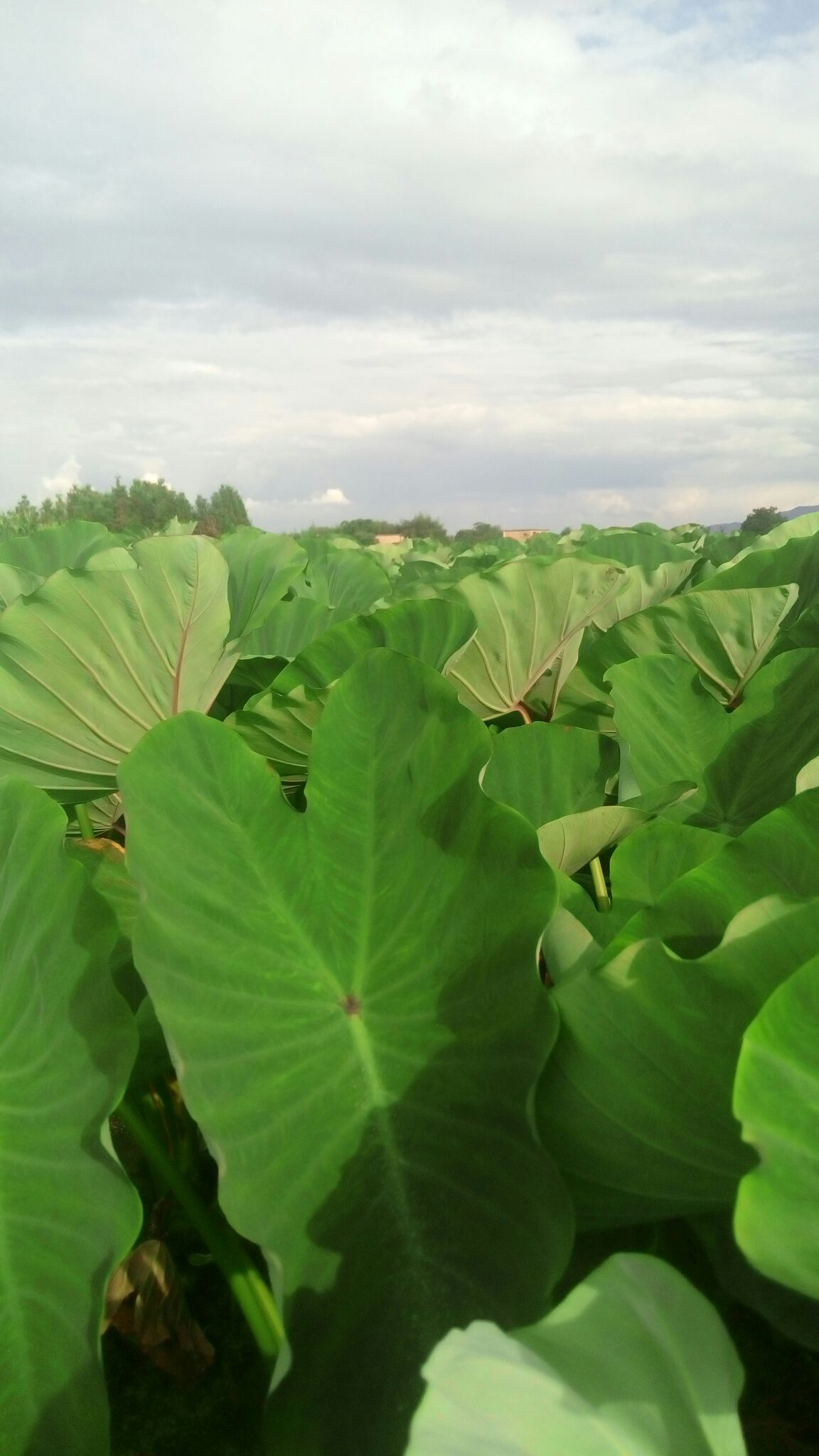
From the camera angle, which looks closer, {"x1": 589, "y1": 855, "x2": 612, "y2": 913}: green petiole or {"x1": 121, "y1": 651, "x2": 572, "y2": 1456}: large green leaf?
{"x1": 121, "y1": 651, "x2": 572, "y2": 1456}: large green leaf

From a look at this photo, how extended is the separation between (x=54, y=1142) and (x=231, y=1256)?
5.8 inches

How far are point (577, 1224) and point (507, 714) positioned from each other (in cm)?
65

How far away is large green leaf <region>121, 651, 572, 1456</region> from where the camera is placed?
0.35 meters

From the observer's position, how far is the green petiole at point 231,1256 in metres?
0.47

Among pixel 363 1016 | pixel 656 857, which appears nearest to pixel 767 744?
pixel 656 857

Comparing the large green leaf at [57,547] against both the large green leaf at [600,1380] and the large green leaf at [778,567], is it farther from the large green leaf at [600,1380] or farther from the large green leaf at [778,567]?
the large green leaf at [600,1380]

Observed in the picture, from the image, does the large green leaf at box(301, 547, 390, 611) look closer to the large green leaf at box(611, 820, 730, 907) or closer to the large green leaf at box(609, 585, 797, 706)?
the large green leaf at box(609, 585, 797, 706)

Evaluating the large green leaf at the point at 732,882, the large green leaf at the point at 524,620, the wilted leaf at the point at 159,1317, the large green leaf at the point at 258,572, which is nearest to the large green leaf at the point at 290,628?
the large green leaf at the point at 258,572

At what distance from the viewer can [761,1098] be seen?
25 cm

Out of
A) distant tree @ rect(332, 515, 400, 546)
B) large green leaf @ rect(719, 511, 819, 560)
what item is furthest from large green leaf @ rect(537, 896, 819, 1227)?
distant tree @ rect(332, 515, 400, 546)

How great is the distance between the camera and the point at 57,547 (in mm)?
1324

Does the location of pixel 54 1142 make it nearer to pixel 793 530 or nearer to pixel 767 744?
pixel 767 744

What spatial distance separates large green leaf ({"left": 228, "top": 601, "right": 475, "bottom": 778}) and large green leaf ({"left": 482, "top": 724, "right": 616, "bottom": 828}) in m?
0.09

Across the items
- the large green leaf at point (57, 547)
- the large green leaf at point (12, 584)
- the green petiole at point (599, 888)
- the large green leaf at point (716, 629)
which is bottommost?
the green petiole at point (599, 888)
